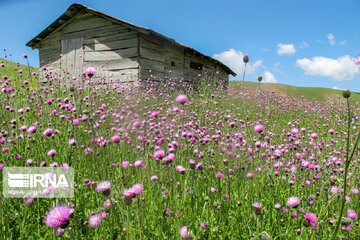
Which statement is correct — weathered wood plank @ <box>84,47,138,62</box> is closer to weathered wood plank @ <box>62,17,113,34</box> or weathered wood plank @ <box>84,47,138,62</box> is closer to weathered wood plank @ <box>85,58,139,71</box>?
weathered wood plank @ <box>85,58,139,71</box>

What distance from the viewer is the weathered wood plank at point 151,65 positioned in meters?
8.60

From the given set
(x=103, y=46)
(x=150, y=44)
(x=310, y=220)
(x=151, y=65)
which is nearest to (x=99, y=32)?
(x=103, y=46)

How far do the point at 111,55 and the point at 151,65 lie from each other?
1617mm

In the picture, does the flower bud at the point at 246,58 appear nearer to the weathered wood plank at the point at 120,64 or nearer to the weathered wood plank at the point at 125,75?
the weathered wood plank at the point at 125,75

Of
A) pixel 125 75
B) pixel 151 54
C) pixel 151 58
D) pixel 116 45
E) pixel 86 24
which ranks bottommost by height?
pixel 125 75

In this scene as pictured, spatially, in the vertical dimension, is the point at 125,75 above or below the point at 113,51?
below

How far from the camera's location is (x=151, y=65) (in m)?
9.01

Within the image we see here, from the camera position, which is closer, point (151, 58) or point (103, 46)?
point (151, 58)

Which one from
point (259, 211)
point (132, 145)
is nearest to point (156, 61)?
point (132, 145)

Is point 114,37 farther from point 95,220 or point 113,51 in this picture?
point 95,220

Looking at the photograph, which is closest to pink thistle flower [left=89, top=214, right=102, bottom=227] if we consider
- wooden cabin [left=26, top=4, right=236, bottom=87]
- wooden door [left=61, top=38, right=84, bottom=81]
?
wooden cabin [left=26, top=4, right=236, bottom=87]

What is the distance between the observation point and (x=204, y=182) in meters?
2.27

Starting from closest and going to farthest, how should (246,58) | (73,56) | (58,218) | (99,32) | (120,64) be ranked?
(58,218) → (246,58) → (120,64) → (99,32) → (73,56)

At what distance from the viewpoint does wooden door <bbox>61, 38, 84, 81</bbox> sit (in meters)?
9.91
